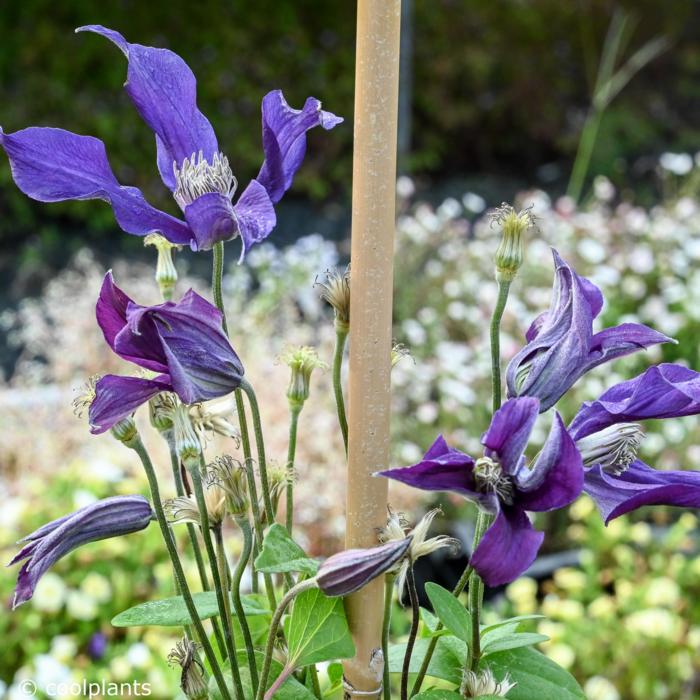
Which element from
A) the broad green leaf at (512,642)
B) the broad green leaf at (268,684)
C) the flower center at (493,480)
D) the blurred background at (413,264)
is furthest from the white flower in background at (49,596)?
the flower center at (493,480)

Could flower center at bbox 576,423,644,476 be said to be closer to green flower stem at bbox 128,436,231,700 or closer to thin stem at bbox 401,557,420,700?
→ thin stem at bbox 401,557,420,700

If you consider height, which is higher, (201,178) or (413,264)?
(413,264)

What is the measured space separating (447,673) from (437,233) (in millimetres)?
2729

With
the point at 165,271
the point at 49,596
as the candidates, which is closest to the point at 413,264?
the point at 49,596

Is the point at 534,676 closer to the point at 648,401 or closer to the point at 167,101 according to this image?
the point at 648,401

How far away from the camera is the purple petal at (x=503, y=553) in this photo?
44 cm

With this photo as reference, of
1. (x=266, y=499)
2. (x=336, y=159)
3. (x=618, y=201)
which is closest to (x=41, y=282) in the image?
(x=336, y=159)

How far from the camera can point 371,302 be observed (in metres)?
0.52

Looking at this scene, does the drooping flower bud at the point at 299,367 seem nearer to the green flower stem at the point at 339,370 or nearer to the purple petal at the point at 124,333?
the green flower stem at the point at 339,370

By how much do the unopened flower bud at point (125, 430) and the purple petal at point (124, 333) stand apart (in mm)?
61

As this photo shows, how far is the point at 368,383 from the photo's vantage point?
530 mm

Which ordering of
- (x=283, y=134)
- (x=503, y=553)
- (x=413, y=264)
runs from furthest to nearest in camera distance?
1. (x=413, y=264)
2. (x=283, y=134)
3. (x=503, y=553)

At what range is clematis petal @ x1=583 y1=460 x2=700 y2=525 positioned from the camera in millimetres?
470

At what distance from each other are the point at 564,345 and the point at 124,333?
218 millimetres
